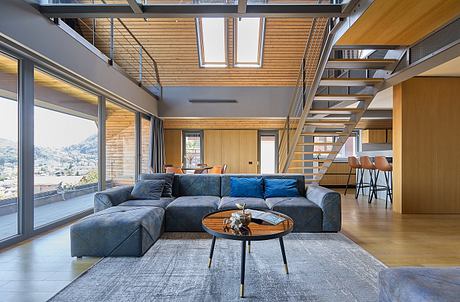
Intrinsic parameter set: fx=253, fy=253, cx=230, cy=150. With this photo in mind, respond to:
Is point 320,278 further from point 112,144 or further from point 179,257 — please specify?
point 112,144

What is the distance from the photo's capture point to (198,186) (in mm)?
4277

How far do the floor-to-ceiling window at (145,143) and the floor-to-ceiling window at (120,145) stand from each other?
44 cm

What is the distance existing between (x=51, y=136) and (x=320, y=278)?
4.05m

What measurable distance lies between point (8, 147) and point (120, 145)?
2563 millimetres

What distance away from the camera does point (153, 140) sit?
22.5ft

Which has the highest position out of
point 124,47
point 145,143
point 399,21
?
point 124,47

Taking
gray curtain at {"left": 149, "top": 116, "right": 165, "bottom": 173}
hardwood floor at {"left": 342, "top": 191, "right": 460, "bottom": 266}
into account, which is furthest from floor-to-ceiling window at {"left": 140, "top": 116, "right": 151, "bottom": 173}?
hardwood floor at {"left": 342, "top": 191, "right": 460, "bottom": 266}

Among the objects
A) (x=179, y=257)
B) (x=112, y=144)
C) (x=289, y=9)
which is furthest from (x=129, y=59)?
(x=179, y=257)

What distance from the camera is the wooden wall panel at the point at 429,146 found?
15.6 feet

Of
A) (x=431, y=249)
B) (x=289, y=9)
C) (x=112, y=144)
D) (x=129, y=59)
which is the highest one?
(x=129, y=59)

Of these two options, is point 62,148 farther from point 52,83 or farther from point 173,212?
point 173,212

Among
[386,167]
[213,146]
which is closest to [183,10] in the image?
[386,167]

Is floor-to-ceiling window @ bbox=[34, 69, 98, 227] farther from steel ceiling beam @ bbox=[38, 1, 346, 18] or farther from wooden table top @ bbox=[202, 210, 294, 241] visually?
wooden table top @ bbox=[202, 210, 294, 241]

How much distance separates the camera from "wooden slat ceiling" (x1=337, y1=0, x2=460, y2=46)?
2.46 m
